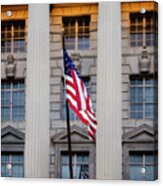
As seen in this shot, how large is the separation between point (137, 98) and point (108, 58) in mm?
278

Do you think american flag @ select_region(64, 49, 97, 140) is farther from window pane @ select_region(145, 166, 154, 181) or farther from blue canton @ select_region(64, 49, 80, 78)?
window pane @ select_region(145, 166, 154, 181)

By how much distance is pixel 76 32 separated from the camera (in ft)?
14.7

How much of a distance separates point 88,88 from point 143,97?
0.32 meters

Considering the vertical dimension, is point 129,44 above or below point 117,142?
above

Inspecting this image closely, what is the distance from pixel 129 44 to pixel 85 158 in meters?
0.68

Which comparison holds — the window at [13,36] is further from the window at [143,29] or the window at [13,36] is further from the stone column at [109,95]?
the window at [143,29]

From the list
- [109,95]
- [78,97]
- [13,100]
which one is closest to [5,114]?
[13,100]

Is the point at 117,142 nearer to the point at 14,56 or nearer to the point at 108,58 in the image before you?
the point at 108,58

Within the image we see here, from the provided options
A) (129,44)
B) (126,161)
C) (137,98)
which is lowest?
(126,161)

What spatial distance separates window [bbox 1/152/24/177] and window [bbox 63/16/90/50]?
0.70 metres

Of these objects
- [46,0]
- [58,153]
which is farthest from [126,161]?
[46,0]

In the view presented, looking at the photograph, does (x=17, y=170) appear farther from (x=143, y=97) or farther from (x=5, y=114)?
(x=143, y=97)

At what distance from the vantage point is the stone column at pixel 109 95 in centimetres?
436

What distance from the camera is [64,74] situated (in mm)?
4461
